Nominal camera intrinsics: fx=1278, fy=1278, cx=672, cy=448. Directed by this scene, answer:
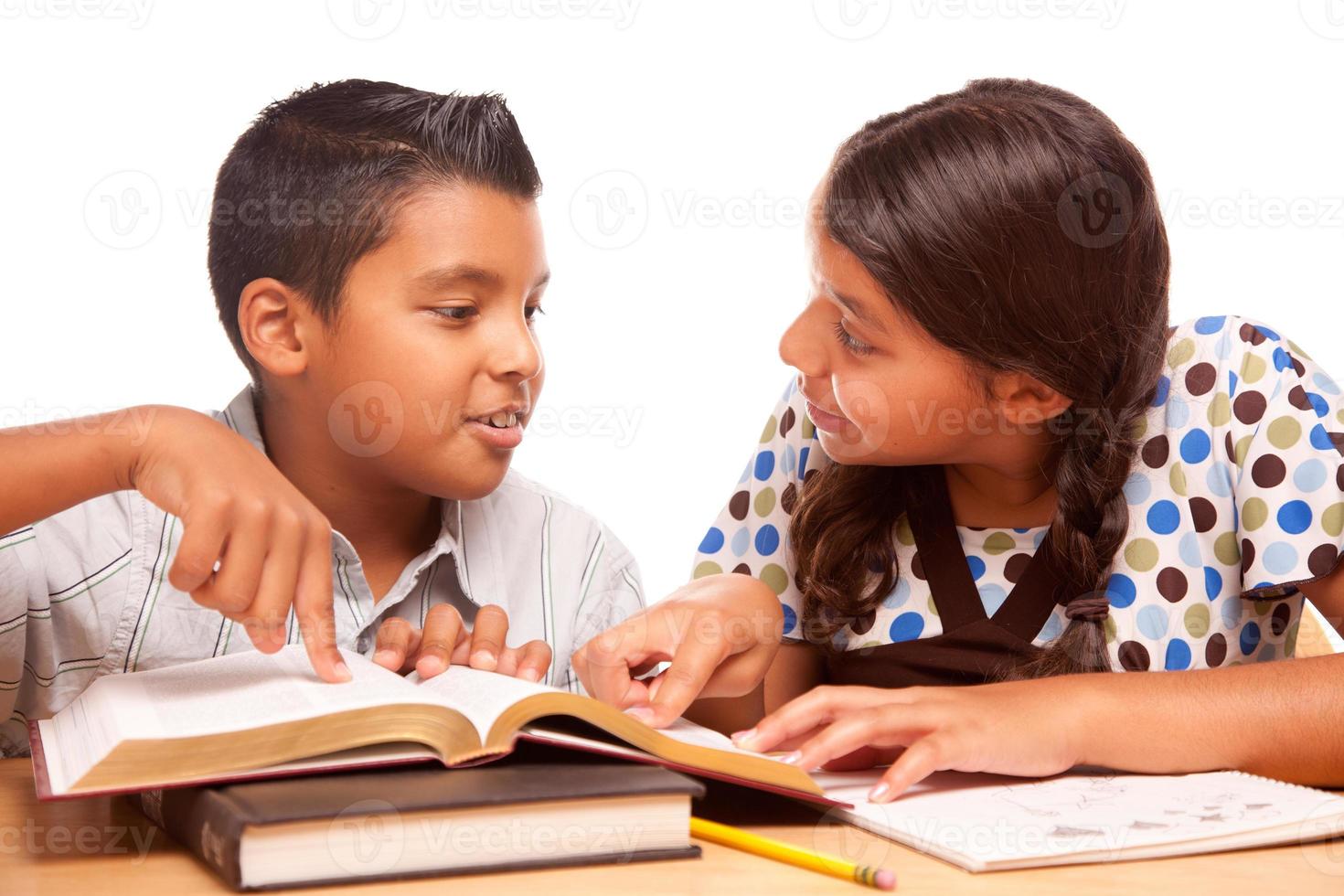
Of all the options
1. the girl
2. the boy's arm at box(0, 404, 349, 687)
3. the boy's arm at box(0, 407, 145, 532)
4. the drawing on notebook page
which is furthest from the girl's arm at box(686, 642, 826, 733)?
the boy's arm at box(0, 407, 145, 532)

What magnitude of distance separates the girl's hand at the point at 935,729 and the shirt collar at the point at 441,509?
429 millimetres

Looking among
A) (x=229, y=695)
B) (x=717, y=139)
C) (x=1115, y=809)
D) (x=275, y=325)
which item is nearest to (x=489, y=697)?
(x=229, y=695)

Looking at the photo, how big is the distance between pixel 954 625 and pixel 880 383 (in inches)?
9.0

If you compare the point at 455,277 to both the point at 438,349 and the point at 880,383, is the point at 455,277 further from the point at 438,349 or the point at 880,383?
the point at 880,383

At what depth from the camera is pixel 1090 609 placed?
1.05 meters

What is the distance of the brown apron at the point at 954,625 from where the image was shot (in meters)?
1.09

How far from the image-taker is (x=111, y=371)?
1873 mm

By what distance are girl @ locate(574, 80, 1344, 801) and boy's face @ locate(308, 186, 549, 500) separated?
0.23 meters

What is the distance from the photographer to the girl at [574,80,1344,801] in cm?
102

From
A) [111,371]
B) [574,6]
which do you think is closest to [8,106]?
[111,371]

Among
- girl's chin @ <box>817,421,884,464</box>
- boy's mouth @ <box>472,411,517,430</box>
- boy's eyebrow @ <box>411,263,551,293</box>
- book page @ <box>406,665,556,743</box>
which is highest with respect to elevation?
boy's eyebrow @ <box>411,263,551,293</box>

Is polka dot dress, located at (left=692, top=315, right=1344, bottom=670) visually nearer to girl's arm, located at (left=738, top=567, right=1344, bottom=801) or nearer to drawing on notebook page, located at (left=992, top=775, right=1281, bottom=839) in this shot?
girl's arm, located at (left=738, top=567, right=1344, bottom=801)

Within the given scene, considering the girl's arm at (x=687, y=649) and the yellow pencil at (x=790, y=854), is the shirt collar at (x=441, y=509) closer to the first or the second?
the girl's arm at (x=687, y=649)

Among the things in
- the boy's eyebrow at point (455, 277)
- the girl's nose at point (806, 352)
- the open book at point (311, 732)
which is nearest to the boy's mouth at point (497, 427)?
the boy's eyebrow at point (455, 277)
